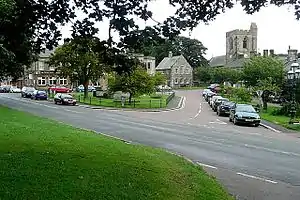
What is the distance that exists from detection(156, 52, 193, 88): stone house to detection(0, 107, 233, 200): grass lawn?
11592 centimetres

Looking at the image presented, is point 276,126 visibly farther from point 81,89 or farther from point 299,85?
point 81,89

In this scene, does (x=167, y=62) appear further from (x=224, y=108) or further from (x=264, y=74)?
(x=224, y=108)

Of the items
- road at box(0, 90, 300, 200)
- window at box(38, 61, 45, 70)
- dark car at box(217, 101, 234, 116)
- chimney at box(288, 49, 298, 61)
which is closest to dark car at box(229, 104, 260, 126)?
dark car at box(217, 101, 234, 116)

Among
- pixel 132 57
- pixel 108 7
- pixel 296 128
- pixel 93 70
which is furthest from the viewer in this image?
pixel 93 70

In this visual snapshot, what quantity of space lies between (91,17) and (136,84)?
41278 millimetres

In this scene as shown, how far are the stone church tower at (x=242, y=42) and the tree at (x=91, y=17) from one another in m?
120

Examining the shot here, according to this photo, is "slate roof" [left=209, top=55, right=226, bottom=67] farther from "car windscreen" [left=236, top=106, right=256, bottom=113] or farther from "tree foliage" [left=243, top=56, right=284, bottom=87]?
"car windscreen" [left=236, top=106, right=256, bottom=113]

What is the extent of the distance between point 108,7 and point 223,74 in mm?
94702

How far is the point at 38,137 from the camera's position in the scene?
645 inches

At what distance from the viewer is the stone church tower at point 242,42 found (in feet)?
437

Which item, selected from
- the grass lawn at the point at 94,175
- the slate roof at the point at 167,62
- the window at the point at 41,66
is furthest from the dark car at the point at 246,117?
the slate roof at the point at 167,62

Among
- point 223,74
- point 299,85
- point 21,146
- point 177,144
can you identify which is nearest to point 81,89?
point 223,74

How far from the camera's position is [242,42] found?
13438 centimetres

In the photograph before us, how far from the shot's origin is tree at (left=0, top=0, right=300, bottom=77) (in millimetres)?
12469
